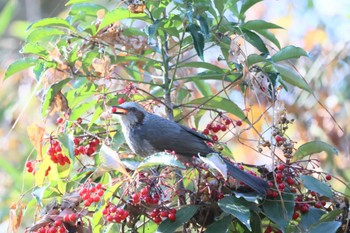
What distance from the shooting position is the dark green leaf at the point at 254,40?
10.00 ft

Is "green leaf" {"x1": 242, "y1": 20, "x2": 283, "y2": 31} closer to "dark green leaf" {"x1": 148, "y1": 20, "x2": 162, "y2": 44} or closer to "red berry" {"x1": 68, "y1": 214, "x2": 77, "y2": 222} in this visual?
"dark green leaf" {"x1": 148, "y1": 20, "x2": 162, "y2": 44}

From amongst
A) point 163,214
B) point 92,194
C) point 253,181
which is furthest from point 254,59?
point 92,194

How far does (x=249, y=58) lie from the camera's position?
290cm

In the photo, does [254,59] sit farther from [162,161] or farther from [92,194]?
[92,194]

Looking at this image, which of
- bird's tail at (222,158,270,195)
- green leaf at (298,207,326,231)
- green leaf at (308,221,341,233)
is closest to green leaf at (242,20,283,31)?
bird's tail at (222,158,270,195)

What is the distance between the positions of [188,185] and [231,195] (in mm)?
471

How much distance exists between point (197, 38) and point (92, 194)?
2.40ft

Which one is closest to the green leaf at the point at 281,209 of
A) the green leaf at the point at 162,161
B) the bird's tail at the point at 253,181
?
the bird's tail at the point at 253,181

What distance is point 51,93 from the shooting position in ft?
10.2

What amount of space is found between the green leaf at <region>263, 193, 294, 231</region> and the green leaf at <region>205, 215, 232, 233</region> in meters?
0.14

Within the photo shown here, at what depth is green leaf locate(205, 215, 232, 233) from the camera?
2574 mm

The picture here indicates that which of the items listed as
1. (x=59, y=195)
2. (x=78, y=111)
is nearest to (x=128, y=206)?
(x=59, y=195)

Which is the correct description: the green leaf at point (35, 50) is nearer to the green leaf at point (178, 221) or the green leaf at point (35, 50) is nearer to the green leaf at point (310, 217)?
the green leaf at point (178, 221)

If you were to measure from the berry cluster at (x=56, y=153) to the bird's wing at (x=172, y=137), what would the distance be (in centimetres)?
38
